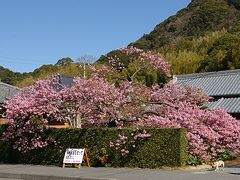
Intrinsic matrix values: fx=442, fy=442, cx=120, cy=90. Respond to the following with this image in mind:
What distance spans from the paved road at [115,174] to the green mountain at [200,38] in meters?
30.9

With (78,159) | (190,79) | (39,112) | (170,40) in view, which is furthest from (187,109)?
(170,40)

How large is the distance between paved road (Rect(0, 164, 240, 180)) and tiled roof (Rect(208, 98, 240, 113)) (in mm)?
12851

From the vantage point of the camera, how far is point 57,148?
19.8 meters

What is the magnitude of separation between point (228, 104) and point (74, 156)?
14.1m

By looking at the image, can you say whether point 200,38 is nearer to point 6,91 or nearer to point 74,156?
point 6,91

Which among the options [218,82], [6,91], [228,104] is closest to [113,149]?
[228,104]

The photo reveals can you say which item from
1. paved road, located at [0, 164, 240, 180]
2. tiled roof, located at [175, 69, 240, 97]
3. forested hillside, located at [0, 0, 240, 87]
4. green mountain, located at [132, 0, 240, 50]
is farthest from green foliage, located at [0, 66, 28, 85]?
paved road, located at [0, 164, 240, 180]

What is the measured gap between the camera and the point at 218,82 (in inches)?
1304

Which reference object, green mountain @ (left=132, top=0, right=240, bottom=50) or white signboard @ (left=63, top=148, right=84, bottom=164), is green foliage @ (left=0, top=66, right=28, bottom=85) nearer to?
green mountain @ (left=132, top=0, right=240, bottom=50)

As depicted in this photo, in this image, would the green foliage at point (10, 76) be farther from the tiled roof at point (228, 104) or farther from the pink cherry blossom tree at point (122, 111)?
the pink cherry blossom tree at point (122, 111)

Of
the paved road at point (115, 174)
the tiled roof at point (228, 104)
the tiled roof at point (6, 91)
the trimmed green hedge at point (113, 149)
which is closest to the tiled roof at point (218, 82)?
the tiled roof at point (228, 104)

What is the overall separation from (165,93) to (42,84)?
5601mm

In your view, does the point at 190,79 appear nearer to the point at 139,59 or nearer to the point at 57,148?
the point at 139,59

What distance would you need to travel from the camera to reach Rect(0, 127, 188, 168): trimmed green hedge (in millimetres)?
16891
